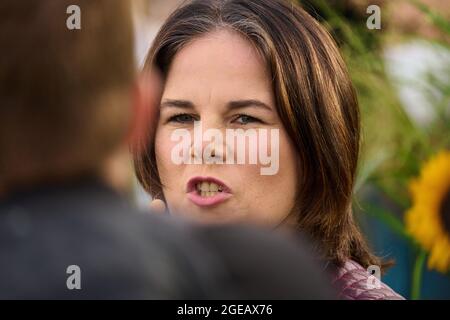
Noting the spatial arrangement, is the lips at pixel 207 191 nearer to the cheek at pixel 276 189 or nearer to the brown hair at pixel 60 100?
the cheek at pixel 276 189

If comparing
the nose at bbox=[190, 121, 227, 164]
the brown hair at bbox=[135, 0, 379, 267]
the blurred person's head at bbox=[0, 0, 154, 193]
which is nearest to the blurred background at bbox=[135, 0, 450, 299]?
the brown hair at bbox=[135, 0, 379, 267]

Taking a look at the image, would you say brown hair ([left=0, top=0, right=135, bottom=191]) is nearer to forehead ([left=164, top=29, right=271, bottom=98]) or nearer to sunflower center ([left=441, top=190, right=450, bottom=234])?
forehead ([left=164, top=29, right=271, bottom=98])

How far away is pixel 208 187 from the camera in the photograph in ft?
3.25

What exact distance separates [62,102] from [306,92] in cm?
42

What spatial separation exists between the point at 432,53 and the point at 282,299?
878 millimetres

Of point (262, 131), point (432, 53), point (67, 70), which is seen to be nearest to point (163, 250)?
point (67, 70)

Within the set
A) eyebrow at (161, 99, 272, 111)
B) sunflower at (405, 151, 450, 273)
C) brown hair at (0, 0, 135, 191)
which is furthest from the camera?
sunflower at (405, 151, 450, 273)

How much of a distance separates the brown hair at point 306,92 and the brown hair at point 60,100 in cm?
36

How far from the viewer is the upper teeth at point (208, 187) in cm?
99

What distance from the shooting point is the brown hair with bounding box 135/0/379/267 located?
3.21 ft

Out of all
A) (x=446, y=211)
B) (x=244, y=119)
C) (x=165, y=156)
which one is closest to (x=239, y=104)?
(x=244, y=119)

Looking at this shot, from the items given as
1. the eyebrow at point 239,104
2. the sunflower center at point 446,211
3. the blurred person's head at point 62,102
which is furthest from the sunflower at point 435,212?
the blurred person's head at point 62,102

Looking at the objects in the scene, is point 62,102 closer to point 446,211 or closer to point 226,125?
point 226,125

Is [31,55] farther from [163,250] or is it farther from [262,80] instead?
[262,80]
